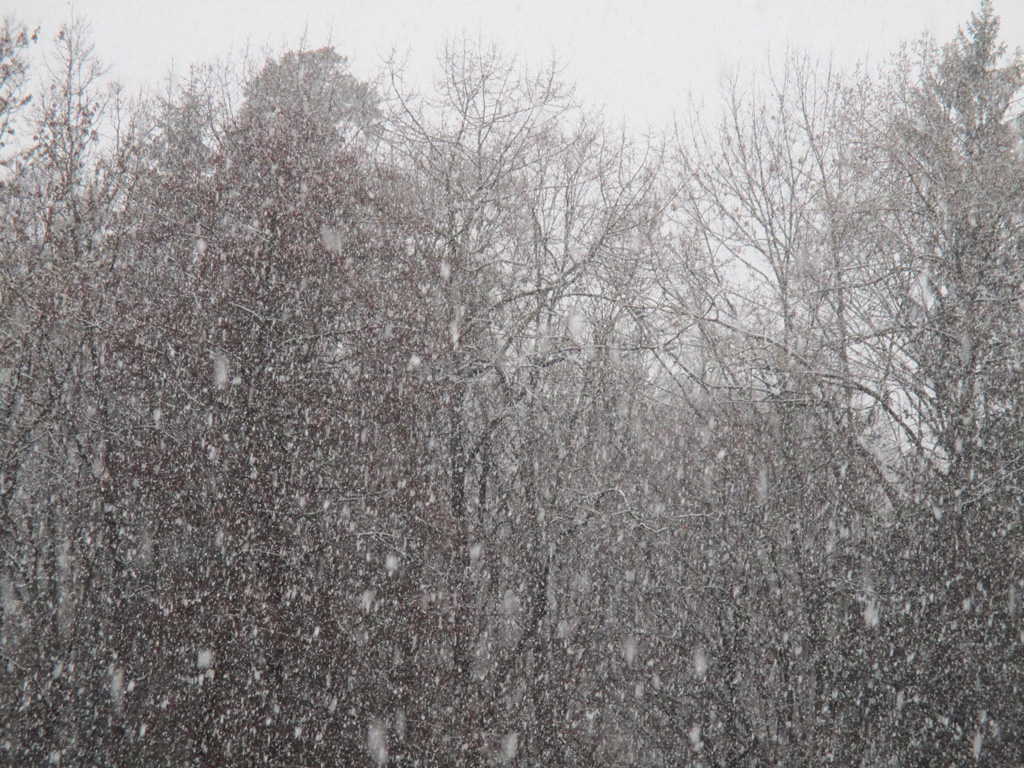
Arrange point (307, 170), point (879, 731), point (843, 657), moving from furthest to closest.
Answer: point (307, 170) < point (843, 657) < point (879, 731)

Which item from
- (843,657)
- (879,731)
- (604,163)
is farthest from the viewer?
(604,163)

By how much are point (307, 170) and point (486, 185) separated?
2.59m

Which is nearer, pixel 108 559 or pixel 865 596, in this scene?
pixel 865 596

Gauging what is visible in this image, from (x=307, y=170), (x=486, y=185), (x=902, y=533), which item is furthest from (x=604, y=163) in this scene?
(x=902, y=533)

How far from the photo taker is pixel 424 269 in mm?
9992

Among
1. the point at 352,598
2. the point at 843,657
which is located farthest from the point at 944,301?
the point at 352,598

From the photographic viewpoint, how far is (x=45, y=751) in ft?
27.9

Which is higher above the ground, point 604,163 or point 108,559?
point 604,163

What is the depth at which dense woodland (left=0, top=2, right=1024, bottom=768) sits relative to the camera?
8.15 meters

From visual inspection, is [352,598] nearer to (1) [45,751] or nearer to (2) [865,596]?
(1) [45,751]

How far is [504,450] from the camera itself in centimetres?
1121

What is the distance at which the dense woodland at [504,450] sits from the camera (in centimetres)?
815

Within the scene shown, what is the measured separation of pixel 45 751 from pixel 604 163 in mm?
10068

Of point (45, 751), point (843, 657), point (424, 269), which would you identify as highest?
point (424, 269)
